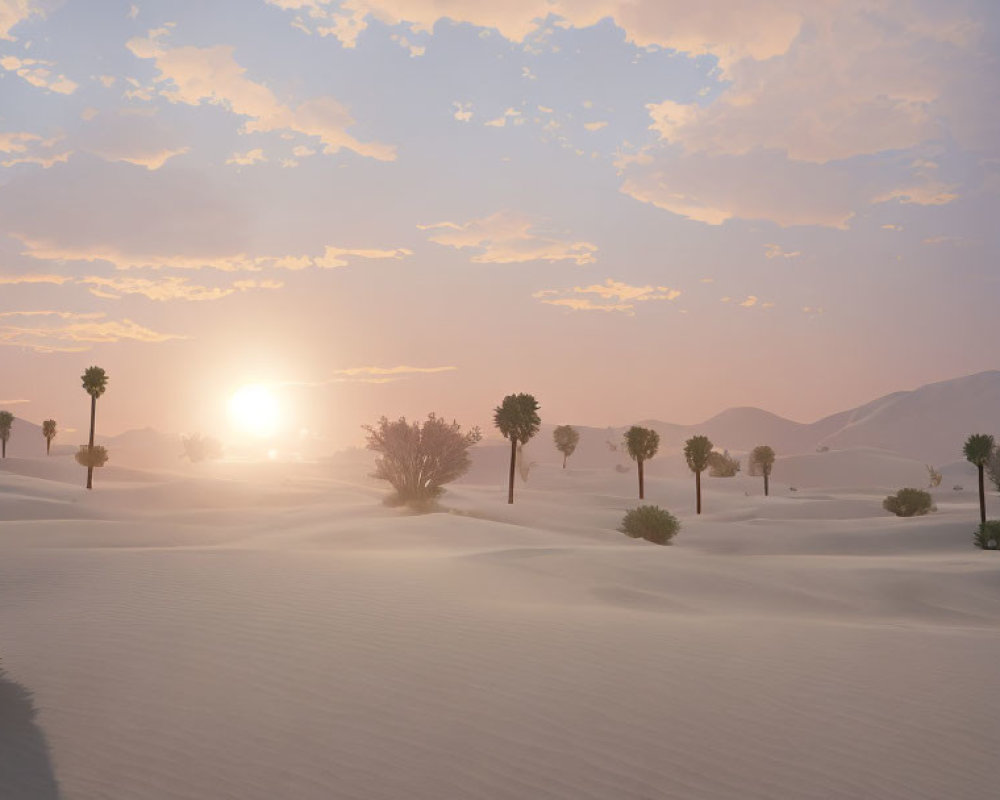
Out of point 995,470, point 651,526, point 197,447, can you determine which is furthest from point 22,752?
point 197,447

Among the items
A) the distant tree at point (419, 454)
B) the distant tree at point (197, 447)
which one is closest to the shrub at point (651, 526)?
the distant tree at point (419, 454)

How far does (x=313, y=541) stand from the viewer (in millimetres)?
22469

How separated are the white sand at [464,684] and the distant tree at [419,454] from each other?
1941 cm

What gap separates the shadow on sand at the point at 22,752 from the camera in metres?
5.20

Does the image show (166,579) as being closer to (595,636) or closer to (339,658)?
(339,658)

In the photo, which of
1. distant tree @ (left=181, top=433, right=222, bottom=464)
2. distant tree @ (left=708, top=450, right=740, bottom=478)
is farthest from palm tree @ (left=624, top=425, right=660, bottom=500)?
distant tree @ (left=181, top=433, right=222, bottom=464)

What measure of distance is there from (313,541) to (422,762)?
1785 cm

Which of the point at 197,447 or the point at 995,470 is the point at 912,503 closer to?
the point at 995,470

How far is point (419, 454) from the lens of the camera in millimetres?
34781

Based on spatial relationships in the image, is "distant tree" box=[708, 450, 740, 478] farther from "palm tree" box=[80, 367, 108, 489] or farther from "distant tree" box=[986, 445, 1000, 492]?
"palm tree" box=[80, 367, 108, 489]

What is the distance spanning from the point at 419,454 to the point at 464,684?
28.1m

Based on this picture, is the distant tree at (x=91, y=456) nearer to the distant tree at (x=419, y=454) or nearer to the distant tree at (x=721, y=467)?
the distant tree at (x=419, y=454)

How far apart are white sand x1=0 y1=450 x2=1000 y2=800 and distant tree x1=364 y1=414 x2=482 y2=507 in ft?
63.7

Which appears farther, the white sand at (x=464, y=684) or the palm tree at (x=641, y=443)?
the palm tree at (x=641, y=443)
